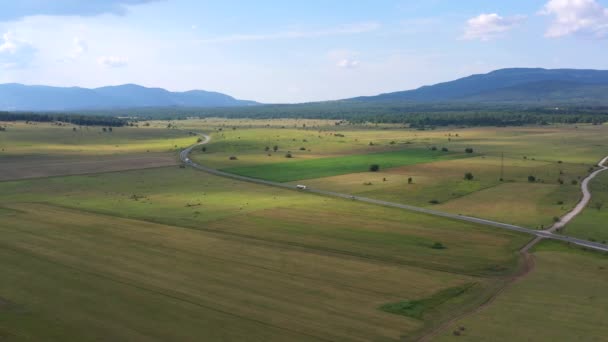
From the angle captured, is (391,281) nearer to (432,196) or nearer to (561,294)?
(561,294)

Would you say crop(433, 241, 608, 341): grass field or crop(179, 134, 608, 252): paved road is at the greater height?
crop(179, 134, 608, 252): paved road

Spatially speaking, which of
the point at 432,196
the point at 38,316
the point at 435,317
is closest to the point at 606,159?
the point at 432,196

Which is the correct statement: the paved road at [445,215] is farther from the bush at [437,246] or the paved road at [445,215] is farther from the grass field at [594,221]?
the bush at [437,246]

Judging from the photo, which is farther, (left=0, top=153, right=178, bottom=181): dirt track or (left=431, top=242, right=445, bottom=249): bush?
(left=0, top=153, right=178, bottom=181): dirt track

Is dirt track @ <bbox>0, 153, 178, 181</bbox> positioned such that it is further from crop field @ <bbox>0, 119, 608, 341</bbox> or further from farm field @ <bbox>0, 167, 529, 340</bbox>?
farm field @ <bbox>0, 167, 529, 340</bbox>

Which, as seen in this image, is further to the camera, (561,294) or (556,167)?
(556,167)

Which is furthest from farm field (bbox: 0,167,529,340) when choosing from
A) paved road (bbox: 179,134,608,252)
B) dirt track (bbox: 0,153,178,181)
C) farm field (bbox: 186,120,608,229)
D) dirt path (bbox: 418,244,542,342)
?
dirt track (bbox: 0,153,178,181)

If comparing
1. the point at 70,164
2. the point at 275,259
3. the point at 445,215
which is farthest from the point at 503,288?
the point at 70,164
